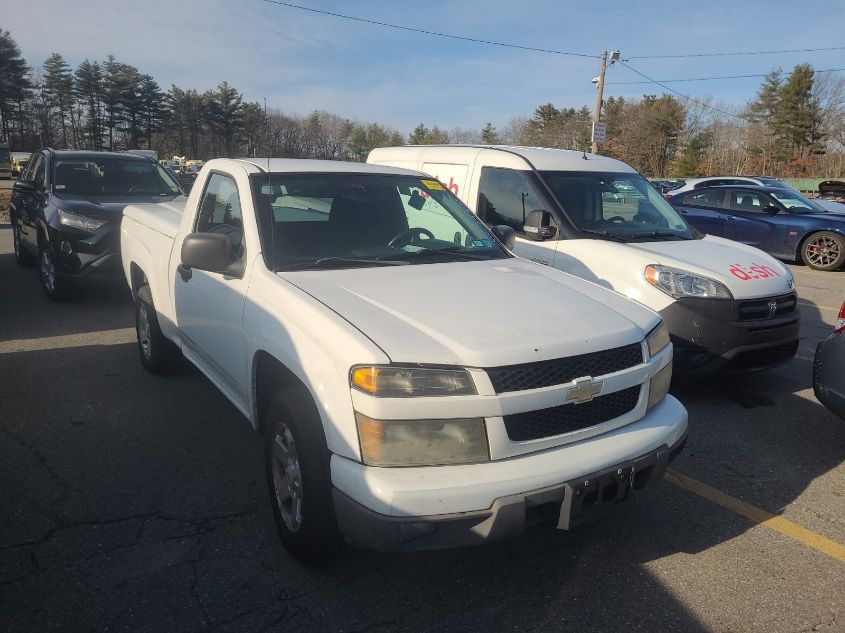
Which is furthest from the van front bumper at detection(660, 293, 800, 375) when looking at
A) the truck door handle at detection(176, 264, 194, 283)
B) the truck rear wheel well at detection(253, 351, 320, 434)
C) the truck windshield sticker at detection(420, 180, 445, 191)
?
the truck door handle at detection(176, 264, 194, 283)

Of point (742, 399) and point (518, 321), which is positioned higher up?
point (518, 321)

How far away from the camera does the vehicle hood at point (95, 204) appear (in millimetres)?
7535

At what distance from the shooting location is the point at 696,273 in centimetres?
493

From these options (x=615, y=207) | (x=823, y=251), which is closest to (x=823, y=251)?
(x=823, y=251)

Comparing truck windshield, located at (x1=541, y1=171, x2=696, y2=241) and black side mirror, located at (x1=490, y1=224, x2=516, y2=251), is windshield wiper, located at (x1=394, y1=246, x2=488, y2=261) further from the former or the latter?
truck windshield, located at (x1=541, y1=171, x2=696, y2=241)

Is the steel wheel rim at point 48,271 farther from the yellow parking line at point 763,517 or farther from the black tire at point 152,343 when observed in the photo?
the yellow parking line at point 763,517

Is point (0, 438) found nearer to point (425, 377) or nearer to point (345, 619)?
point (345, 619)

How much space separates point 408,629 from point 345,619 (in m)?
0.25

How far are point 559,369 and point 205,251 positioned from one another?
1888 millimetres

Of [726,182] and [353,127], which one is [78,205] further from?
[353,127]

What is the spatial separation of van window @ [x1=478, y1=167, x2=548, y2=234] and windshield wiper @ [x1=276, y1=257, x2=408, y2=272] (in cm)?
262

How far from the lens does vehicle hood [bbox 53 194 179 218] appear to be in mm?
7535

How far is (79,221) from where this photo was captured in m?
7.44

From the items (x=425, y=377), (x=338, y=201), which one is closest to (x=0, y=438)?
(x=338, y=201)
